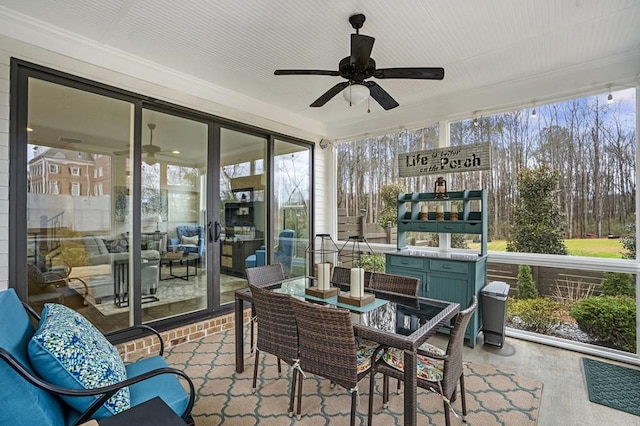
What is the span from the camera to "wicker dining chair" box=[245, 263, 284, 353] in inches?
124

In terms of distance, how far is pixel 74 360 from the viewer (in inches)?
58.2

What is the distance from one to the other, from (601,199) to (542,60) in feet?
5.13

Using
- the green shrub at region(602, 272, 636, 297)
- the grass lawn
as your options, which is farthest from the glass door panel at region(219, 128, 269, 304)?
the green shrub at region(602, 272, 636, 297)

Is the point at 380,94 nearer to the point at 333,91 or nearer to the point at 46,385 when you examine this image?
the point at 333,91

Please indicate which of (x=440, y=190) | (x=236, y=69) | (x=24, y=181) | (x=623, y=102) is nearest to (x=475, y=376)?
(x=440, y=190)

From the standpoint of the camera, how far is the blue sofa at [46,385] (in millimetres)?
1279

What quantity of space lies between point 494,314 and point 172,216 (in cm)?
366

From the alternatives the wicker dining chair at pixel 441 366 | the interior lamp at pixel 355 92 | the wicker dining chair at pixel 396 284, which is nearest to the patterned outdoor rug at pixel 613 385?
the wicker dining chair at pixel 441 366

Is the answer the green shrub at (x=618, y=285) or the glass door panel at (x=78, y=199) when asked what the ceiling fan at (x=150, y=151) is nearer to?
the glass door panel at (x=78, y=199)

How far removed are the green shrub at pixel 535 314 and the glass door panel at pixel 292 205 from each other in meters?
2.93

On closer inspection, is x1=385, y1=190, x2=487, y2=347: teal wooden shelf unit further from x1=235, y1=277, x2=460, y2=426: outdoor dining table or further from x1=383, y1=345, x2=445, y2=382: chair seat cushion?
x1=383, y1=345, x2=445, y2=382: chair seat cushion

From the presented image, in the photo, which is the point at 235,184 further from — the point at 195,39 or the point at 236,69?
the point at 195,39

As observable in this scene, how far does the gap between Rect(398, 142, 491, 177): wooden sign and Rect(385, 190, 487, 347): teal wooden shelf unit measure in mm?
318

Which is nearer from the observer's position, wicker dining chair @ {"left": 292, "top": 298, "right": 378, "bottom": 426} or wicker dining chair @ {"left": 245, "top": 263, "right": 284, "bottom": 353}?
wicker dining chair @ {"left": 292, "top": 298, "right": 378, "bottom": 426}
